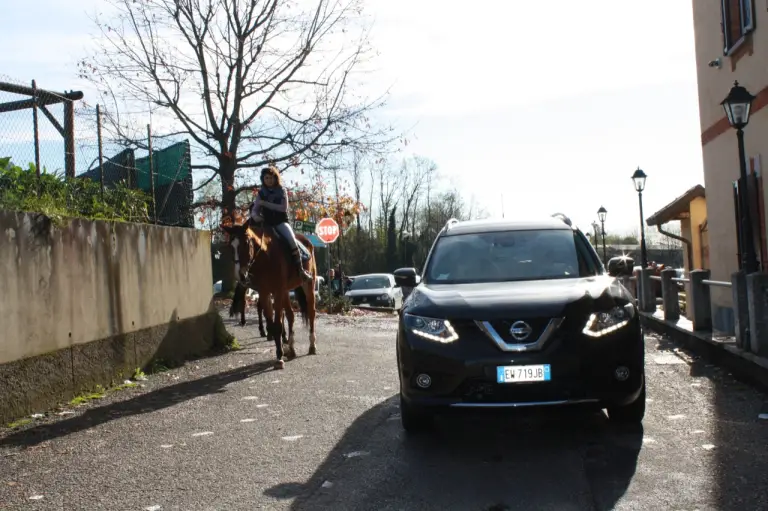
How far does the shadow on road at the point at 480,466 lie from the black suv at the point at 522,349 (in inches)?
8.1

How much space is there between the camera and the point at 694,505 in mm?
4383

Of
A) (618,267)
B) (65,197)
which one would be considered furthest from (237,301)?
(618,267)

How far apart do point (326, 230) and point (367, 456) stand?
18.2 metres

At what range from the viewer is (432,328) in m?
5.83

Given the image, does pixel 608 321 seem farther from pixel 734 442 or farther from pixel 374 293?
pixel 374 293

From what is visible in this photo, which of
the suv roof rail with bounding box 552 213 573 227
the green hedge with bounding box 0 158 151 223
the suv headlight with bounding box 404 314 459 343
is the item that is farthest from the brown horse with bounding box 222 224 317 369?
the suv headlight with bounding box 404 314 459 343

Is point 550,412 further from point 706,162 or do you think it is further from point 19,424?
point 706,162

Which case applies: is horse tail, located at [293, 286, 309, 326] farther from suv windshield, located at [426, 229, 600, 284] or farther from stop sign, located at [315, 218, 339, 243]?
stop sign, located at [315, 218, 339, 243]

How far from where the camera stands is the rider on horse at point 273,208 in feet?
36.6

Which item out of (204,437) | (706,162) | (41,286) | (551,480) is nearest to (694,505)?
(551,480)

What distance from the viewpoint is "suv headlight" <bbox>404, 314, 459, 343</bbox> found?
572 cm

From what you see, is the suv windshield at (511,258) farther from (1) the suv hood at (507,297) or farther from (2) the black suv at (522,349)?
(2) the black suv at (522,349)

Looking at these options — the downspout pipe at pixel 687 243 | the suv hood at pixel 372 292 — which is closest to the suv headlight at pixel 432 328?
the downspout pipe at pixel 687 243

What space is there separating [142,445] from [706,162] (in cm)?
1360
